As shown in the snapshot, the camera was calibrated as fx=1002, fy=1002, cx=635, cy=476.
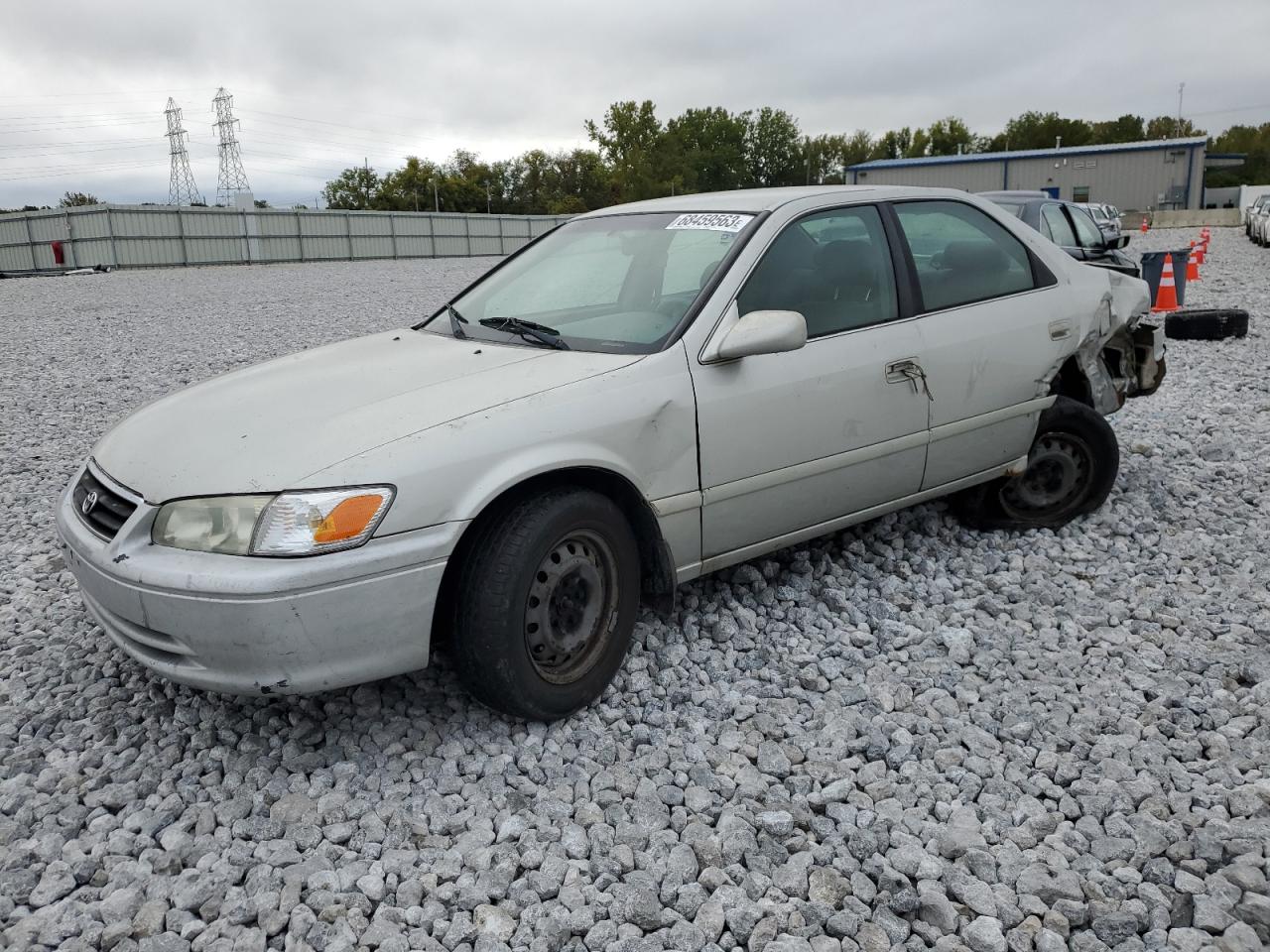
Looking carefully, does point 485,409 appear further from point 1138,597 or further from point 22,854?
point 1138,597

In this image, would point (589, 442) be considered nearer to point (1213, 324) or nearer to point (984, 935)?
point (984, 935)

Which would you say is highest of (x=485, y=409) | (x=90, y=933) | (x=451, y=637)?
(x=485, y=409)

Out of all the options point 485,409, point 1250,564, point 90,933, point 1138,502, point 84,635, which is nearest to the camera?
point 90,933

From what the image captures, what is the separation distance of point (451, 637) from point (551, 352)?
1.05 m

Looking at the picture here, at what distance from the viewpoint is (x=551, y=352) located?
345cm

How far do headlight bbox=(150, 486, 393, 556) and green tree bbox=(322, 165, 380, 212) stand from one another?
89072mm

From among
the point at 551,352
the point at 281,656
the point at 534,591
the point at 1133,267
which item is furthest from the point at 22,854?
the point at 1133,267

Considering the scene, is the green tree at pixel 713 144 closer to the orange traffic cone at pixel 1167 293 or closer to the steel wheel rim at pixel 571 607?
the orange traffic cone at pixel 1167 293

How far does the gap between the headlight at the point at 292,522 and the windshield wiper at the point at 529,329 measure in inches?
40.4

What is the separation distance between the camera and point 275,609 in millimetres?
2617

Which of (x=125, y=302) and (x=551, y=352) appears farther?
(x=125, y=302)

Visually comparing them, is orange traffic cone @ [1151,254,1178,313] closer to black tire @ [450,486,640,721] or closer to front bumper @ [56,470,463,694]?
black tire @ [450,486,640,721]

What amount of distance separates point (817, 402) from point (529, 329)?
3.54ft

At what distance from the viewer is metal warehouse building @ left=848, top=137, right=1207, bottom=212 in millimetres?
56250
